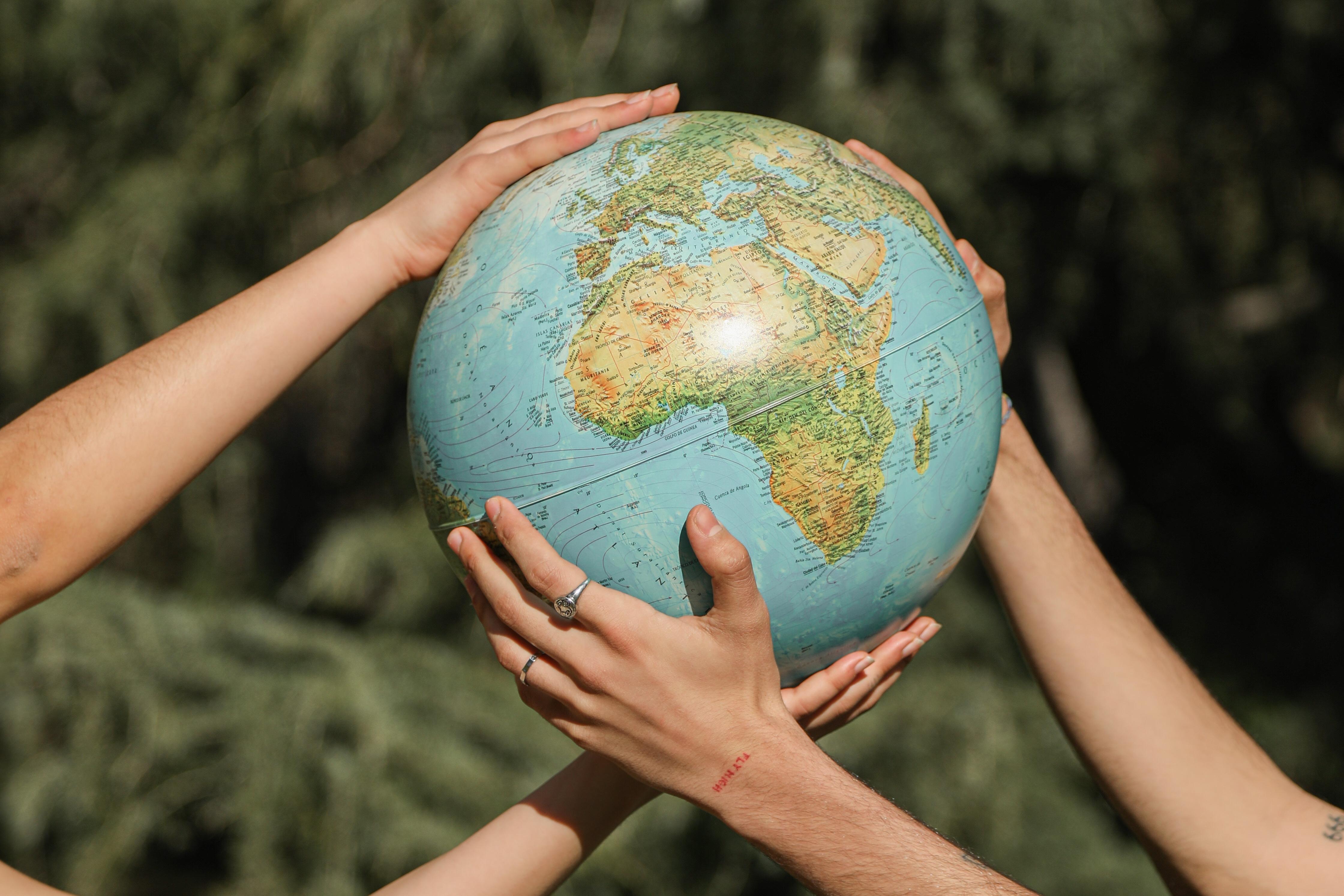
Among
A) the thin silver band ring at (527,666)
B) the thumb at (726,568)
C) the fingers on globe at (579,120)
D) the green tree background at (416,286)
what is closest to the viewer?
the thumb at (726,568)

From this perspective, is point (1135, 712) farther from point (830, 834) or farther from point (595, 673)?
point (595, 673)

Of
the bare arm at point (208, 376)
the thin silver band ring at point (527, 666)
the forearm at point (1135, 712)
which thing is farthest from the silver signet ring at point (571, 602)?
the forearm at point (1135, 712)

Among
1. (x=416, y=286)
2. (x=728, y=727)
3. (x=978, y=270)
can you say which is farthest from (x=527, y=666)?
(x=416, y=286)

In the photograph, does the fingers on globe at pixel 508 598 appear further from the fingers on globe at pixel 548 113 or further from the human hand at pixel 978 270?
the human hand at pixel 978 270

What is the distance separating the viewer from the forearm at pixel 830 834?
3.93 ft

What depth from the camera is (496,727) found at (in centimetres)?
347

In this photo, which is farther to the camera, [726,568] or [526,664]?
[526,664]

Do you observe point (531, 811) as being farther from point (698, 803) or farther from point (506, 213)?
point (506, 213)

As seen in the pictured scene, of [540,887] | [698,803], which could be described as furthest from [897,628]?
[540,887]

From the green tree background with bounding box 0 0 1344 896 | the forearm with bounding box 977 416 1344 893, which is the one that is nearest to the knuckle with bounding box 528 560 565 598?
the forearm with bounding box 977 416 1344 893

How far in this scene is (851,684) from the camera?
149 cm

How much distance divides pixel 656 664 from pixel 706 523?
18 cm

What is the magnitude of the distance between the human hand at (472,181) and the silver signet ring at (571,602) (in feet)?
2.10

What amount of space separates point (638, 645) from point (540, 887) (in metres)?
0.54
